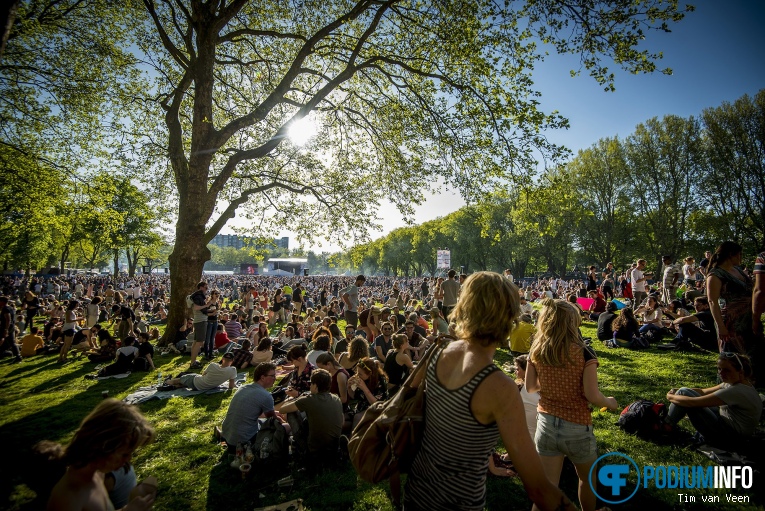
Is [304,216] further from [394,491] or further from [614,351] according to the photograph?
[394,491]

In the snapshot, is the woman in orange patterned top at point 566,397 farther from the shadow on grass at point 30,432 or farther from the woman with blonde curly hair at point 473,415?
the shadow on grass at point 30,432

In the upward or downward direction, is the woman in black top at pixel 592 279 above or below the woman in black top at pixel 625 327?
above

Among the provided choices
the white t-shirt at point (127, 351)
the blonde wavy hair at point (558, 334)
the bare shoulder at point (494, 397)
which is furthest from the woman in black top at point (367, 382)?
the white t-shirt at point (127, 351)

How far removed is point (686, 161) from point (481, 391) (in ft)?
127

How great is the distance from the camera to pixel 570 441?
2.64m

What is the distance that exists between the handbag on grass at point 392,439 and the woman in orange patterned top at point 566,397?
1523mm

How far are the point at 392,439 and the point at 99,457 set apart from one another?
1.68 m

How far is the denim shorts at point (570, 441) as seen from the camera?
2639 millimetres

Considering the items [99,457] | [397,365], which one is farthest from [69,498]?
[397,365]

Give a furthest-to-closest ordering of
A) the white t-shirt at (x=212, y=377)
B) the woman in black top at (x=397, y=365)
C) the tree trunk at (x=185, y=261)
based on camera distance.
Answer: the tree trunk at (x=185, y=261)
the white t-shirt at (x=212, y=377)
the woman in black top at (x=397, y=365)

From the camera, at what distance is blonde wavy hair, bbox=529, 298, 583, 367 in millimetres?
2732

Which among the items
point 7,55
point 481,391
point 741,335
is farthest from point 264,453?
point 7,55

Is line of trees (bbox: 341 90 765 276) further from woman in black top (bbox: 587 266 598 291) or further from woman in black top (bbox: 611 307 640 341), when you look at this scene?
woman in black top (bbox: 611 307 640 341)

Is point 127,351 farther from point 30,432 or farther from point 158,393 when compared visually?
point 30,432
